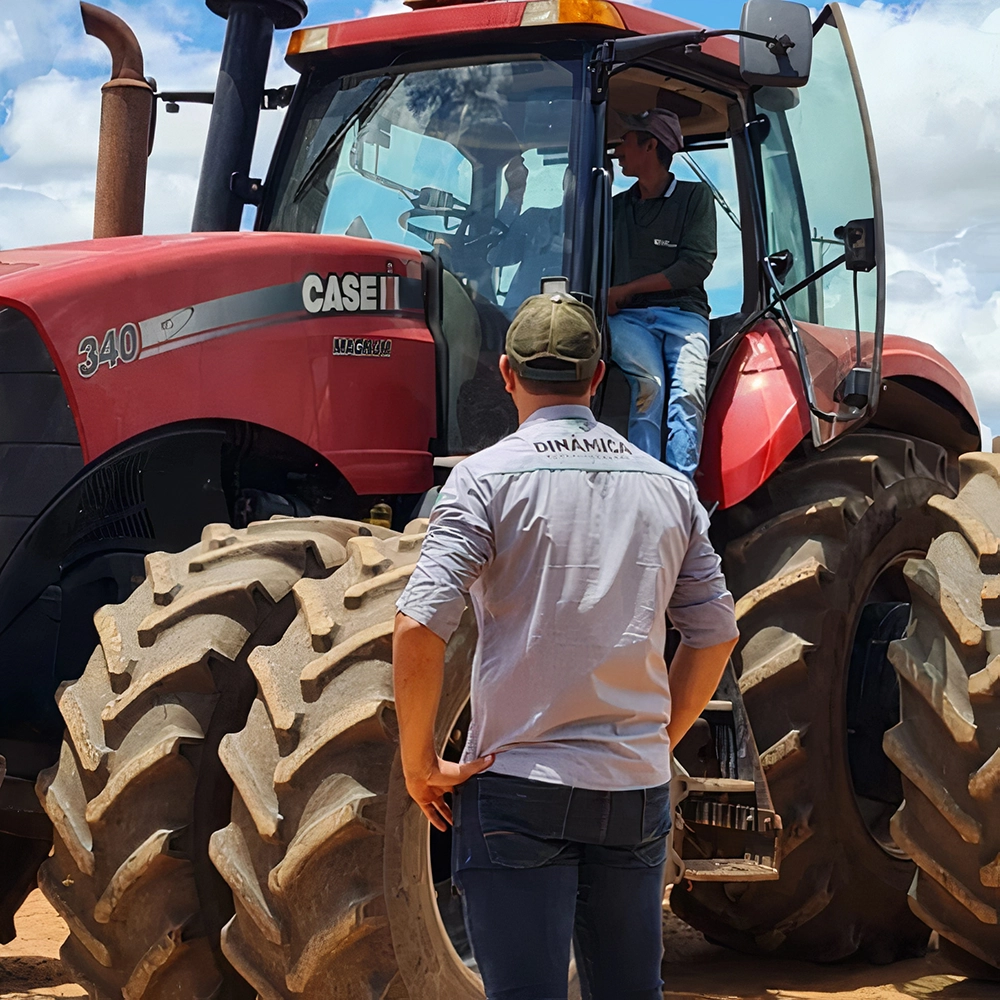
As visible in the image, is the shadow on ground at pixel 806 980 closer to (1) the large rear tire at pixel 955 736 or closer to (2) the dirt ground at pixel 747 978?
(2) the dirt ground at pixel 747 978

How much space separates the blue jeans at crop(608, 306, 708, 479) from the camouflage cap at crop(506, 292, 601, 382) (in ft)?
6.42

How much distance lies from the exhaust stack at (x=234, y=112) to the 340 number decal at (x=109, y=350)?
1.22 m

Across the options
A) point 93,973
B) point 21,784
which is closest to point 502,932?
point 93,973

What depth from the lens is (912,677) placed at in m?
4.55

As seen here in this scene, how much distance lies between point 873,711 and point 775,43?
2.14m

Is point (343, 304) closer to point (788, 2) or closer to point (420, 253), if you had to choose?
point (420, 253)

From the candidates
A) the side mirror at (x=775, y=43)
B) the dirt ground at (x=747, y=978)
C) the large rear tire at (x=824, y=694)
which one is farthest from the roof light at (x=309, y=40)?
the dirt ground at (x=747, y=978)

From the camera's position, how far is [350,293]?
4695mm

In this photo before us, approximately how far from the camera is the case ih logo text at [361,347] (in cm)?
466

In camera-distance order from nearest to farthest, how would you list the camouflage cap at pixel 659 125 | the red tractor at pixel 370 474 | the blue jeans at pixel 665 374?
the red tractor at pixel 370 474
the blue jeans at pixel 665 374
the camouflage cap at pixel 659 125

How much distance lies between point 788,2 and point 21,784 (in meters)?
3.11

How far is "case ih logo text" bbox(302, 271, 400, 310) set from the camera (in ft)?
15.2

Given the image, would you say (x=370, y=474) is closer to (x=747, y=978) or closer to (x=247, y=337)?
(x=247, y=337)

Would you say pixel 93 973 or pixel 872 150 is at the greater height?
pixel 872 150
